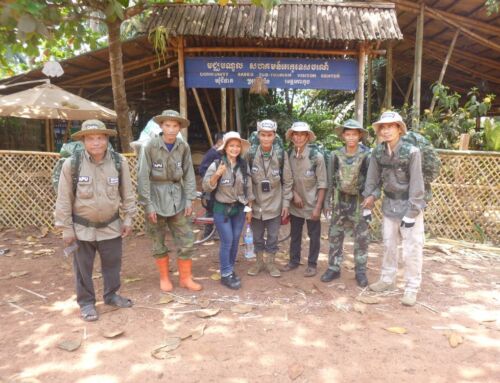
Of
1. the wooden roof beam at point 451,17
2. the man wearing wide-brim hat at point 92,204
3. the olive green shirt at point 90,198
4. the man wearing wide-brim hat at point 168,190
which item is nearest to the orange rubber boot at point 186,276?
the man wearing wide-brim hat at point 168,190

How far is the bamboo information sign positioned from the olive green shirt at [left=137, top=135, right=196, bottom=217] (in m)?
3.17

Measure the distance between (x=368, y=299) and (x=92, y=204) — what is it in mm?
2657

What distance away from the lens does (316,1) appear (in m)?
6.66

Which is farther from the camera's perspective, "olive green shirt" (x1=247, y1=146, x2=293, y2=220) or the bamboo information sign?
the bamboo information sign

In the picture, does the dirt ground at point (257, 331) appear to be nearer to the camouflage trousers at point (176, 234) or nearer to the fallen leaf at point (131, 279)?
the fallen leaf at point (131, 279)

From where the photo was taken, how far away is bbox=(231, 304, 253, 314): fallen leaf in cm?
347

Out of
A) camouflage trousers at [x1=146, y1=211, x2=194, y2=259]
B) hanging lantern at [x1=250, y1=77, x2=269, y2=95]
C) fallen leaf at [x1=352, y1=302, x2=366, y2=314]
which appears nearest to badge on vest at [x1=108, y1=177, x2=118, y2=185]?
camouflage trousers at [x1=146, y1=211, x2=194, y2=259]

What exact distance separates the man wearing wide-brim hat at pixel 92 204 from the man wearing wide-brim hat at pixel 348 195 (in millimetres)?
2047

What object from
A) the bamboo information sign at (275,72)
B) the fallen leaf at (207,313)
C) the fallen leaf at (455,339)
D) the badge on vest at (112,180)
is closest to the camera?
the fallen leaf at (455,339)

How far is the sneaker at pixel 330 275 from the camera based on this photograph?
416cm

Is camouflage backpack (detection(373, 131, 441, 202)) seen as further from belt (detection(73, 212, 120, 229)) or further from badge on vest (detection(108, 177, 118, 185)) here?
belt (detection(73, 212, 120, 229))

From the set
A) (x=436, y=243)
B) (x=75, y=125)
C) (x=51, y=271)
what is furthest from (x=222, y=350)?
(x=75, y=125)

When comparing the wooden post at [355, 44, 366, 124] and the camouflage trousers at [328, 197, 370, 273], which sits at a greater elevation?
the wooden post at [355, 44, 366, 124]

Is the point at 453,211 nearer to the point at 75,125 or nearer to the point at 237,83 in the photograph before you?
the point at 237,83
